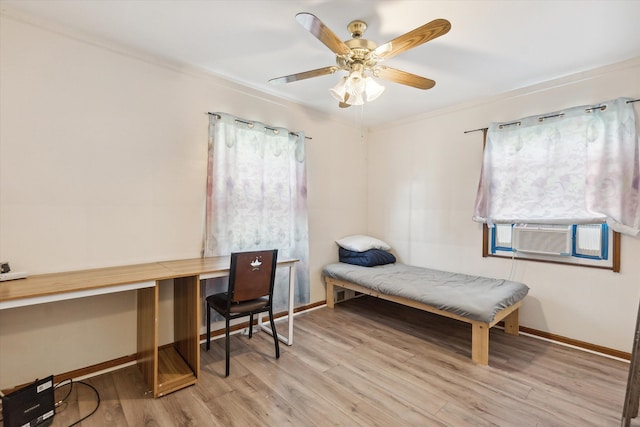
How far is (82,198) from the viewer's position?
83.5 inches

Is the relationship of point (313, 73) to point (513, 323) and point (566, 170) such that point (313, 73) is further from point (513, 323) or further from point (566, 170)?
point (513, 323)

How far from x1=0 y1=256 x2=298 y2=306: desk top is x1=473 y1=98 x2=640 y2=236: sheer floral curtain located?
283cm

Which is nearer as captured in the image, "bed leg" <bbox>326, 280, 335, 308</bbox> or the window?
the window

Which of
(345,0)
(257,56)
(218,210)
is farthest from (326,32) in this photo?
(218,210)

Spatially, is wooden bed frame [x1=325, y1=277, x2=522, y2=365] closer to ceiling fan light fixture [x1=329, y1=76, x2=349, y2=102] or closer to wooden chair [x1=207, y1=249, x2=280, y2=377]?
wooden chair [x1=207, y1=249, x2=280, y2=377]

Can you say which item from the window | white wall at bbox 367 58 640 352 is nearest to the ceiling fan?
white wall at bbox 367 58 640 352

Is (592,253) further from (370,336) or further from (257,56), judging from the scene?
(257,56)

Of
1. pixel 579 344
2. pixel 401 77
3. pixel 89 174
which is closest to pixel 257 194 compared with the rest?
pixel 89 174

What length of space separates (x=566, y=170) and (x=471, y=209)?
2.98 feet

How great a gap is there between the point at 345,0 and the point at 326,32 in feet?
1.20

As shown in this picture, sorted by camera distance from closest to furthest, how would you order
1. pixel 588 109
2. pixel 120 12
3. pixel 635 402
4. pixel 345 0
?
1. pixel 635 402
2. pixel 345 0
3. pixel 120 12
4. pixel 588 109

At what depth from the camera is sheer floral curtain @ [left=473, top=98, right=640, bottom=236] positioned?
7.73ft

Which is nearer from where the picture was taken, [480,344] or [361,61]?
[361,61]

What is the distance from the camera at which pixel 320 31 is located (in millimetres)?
1569
